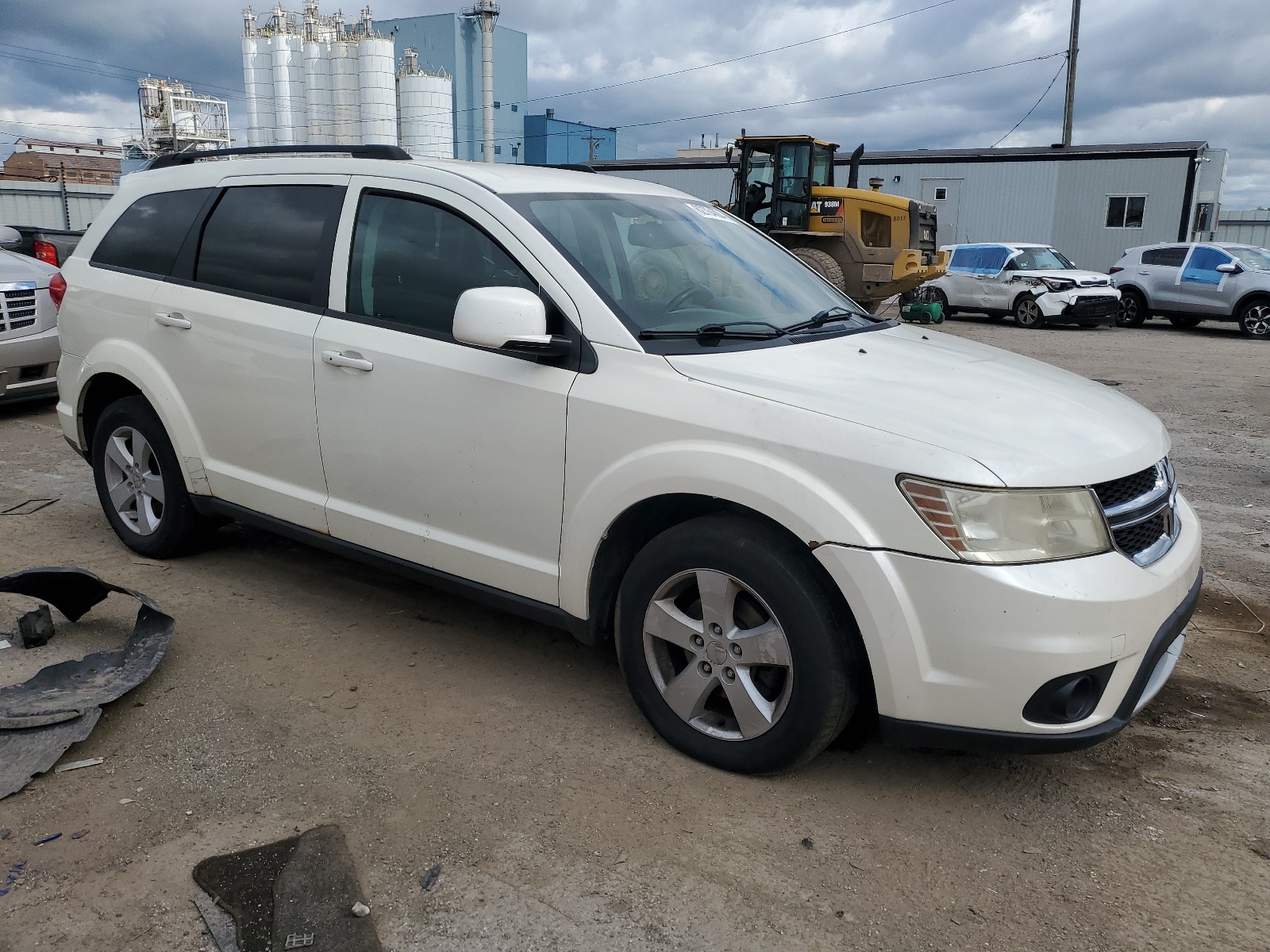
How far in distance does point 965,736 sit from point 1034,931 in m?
0.49

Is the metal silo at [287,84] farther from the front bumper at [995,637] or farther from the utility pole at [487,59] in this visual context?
the front bumper at [995,637]

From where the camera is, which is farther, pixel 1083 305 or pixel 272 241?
pixel 1083 305

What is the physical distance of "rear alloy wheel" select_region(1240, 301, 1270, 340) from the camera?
18344 millimetres

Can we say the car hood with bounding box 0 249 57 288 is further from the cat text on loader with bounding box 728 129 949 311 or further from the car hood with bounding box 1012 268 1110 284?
the car hood with bounding box 1012 268 1110 284

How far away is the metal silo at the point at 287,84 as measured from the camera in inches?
1843

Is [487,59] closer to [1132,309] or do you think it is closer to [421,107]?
[421,107]

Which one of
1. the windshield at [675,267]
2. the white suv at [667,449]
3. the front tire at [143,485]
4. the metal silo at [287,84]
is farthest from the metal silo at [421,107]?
the windshield at [675,267]

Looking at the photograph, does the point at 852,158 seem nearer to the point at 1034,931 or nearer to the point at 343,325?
the point at 343,325

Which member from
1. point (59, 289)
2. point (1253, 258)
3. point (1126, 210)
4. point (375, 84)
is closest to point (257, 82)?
point (375, 84)

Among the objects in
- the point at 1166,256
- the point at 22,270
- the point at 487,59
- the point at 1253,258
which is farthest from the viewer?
the point at 487,59

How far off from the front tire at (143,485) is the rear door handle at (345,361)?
1254 millimetres

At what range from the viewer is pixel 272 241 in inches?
166

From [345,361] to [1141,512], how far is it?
2720 mm

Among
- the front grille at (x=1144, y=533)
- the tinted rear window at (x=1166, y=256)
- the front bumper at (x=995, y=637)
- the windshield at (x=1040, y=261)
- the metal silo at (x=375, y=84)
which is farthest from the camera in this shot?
the metal silo at (x=375, y=84)
